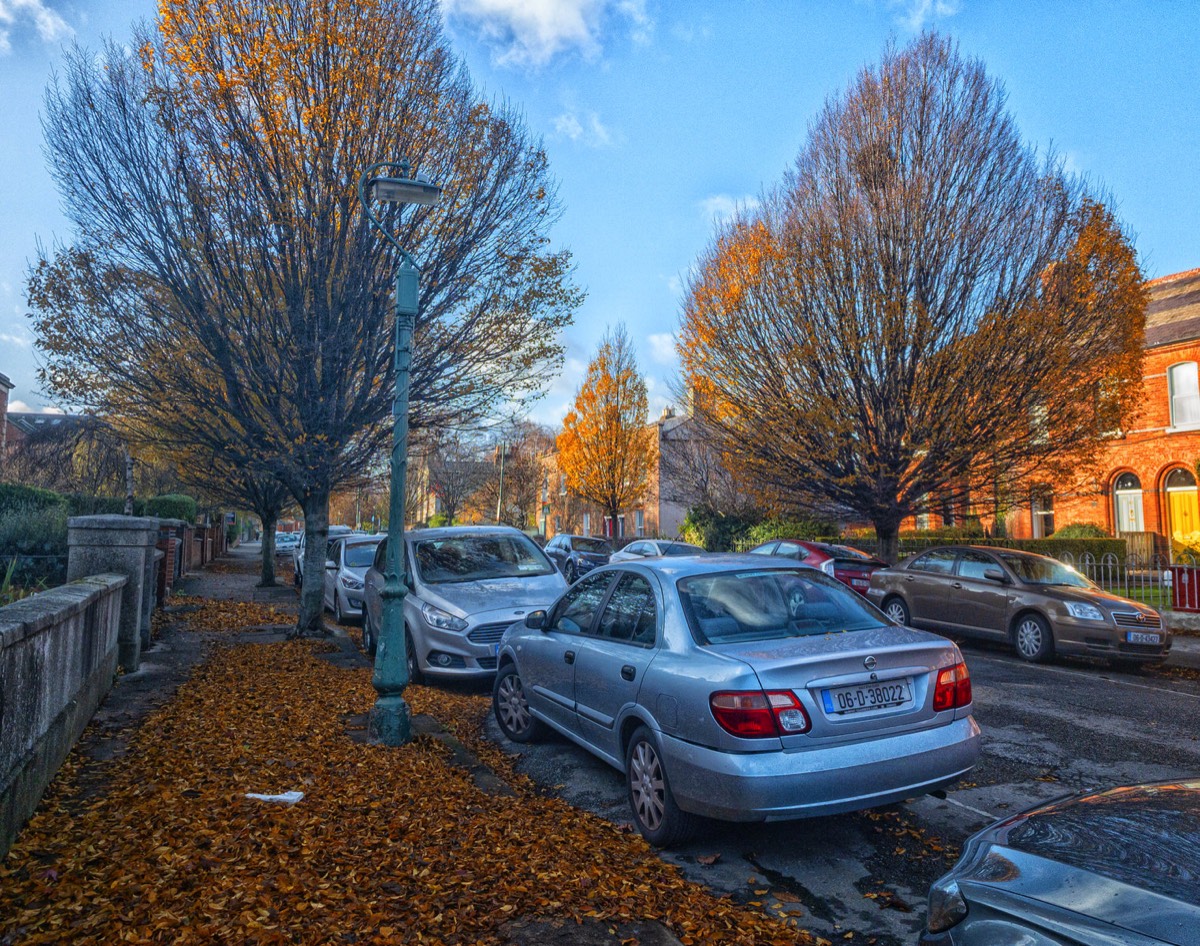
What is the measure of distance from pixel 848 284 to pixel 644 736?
1218cm

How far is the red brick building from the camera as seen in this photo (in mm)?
25234

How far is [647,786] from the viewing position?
4422 mm

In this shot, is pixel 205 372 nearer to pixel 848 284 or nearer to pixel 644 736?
pixel 644 736

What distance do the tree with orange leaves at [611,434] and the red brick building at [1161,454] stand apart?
49.2 feet

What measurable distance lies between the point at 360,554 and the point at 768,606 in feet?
39.2

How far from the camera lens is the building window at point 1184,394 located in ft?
83.4

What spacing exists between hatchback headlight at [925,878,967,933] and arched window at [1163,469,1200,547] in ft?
90.8

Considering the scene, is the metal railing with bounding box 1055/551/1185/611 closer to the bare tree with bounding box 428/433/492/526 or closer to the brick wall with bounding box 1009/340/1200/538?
the brick wall with bounding box 1009/340/1200/538

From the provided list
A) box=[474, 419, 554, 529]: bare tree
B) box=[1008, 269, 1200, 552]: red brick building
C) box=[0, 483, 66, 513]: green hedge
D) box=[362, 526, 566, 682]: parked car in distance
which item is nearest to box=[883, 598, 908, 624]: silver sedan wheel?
box=[362, 526, 566, 682]: parked car in distance

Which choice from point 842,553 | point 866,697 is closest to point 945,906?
point 866,697

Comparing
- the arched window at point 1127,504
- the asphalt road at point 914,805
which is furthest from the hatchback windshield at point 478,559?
the arched window at point 1127,504

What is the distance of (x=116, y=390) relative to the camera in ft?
35.8

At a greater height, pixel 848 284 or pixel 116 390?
pixel 848 284

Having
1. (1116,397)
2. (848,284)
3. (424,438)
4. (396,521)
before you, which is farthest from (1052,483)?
(396,521)
